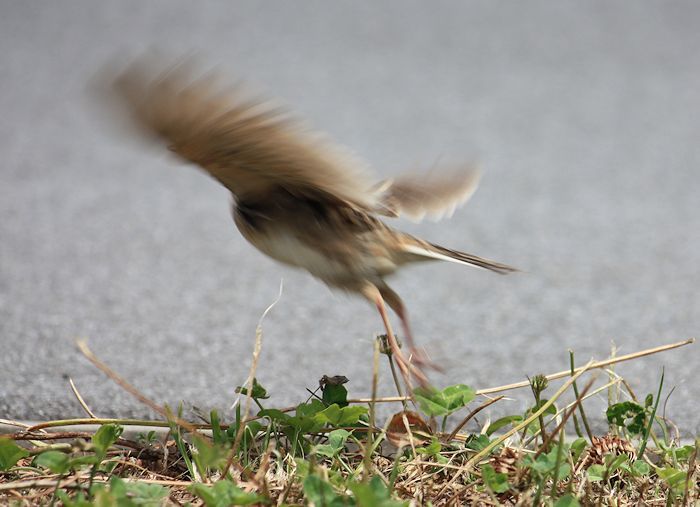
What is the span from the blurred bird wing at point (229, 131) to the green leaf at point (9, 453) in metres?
0.63

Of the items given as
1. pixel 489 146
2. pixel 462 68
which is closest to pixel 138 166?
pixel 489 146

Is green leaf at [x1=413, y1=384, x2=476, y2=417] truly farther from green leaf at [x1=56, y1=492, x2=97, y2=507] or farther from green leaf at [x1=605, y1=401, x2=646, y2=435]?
green leaf at [x1=56, y1=492, x2=97, y2=507]

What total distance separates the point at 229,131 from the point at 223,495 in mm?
655

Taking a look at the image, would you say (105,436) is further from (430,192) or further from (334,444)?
(430,192)

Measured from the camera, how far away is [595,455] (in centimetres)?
203

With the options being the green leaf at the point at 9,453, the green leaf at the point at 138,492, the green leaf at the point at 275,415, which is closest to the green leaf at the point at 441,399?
the green leaf at the point at 275,415

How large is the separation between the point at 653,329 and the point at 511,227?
1147 millimetres

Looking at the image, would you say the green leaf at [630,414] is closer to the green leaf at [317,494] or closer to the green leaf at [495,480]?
the green leaf at [495,480]

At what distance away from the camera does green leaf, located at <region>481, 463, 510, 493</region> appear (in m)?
1.80

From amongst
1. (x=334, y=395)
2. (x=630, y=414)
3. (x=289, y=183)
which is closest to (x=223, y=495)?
→ (x=334, y=395)

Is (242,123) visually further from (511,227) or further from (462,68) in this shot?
(462,68)

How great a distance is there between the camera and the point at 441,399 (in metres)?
1.98

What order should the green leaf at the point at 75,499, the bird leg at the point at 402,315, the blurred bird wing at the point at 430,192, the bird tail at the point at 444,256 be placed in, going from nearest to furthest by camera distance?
the green leaf at the point at 75,499, the bird leg at the point at 402,315, the bird tail at the point at 444,256, the blurred bird wing at the point at 430,192

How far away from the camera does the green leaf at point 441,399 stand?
6.43 ft
